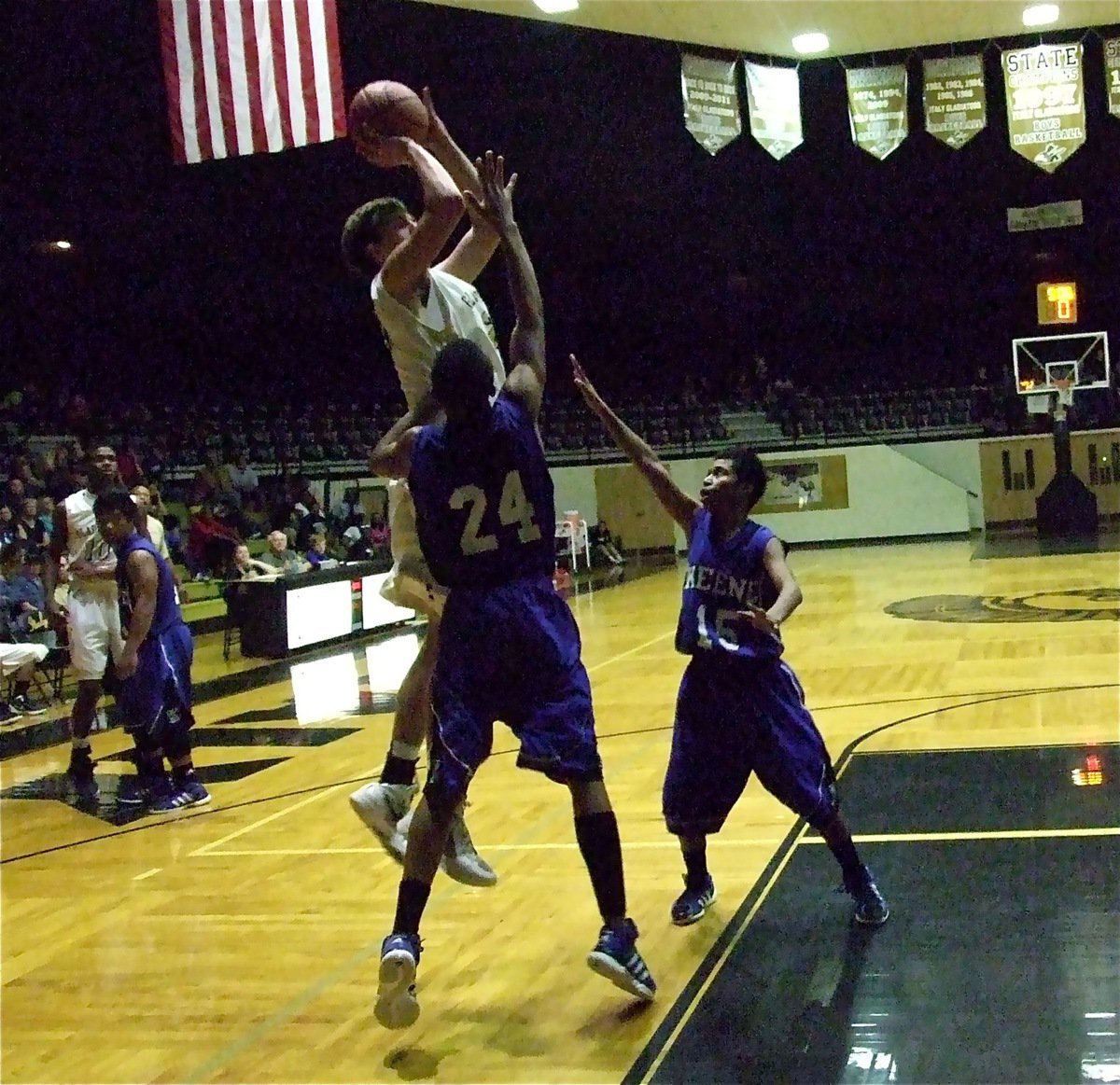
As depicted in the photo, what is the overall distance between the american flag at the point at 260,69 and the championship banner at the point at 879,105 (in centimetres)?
903

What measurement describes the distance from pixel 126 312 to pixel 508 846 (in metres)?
15.8

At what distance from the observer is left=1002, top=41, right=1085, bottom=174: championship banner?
15.2m

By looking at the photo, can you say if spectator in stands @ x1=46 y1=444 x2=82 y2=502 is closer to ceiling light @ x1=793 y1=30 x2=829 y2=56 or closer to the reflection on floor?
ceiling light @ x1=793 y1=30 x2=829 y2=56

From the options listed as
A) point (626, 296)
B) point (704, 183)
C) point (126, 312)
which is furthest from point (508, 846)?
point (626, 296)

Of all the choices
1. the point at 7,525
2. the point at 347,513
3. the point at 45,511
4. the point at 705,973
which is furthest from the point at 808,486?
the point at 705,973

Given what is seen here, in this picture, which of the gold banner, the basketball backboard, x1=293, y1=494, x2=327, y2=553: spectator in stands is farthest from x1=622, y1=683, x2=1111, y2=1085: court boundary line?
the gold banner

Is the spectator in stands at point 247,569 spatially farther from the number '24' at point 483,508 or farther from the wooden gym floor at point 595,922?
the number '24' at point 483,508

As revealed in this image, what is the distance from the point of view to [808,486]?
24.2 m

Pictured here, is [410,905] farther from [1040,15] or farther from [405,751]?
[1040,15]

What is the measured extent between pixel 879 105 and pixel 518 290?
44.6ft

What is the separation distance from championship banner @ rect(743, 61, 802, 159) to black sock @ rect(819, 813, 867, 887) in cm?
1308

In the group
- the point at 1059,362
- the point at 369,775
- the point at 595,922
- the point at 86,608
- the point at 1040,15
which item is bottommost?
the point at 369,775

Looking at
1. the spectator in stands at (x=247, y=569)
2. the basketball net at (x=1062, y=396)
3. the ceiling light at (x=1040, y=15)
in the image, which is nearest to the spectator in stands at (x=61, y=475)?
the spectator in stands at (x=247, y=569)

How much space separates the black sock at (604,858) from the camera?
3.36 meters
